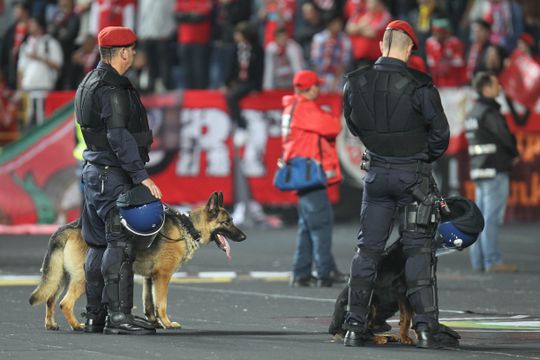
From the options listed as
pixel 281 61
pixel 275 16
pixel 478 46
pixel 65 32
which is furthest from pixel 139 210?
pixel 65 32

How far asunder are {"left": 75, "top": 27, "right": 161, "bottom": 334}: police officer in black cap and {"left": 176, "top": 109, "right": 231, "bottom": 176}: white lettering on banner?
37.5 ft

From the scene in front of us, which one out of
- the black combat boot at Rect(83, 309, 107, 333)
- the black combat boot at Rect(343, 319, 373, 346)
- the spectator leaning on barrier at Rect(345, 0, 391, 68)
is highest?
the spectator leaning on barrier at Rect(345, 0, 391, 68)

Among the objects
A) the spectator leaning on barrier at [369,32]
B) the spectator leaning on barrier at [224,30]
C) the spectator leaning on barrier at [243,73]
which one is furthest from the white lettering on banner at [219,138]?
the spectator leaning on barrier at [369,32]

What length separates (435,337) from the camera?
10016 mm

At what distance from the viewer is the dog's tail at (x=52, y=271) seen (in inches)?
440

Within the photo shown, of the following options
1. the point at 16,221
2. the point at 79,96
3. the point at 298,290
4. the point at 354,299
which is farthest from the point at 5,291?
the point at 16,221

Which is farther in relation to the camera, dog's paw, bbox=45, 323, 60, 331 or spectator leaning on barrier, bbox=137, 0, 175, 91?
spectator leaning on barrier, bbox=137, 0, 175, 91

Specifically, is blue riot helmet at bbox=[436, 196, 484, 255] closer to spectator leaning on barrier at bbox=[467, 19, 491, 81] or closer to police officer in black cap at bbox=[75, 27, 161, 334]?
police officer in black cap at bbox=[75, 27, 161, 334]

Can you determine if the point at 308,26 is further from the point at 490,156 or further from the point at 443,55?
the point at 490,156

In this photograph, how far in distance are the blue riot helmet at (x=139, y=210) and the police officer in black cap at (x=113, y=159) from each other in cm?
8

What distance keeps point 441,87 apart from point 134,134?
40.7 feet

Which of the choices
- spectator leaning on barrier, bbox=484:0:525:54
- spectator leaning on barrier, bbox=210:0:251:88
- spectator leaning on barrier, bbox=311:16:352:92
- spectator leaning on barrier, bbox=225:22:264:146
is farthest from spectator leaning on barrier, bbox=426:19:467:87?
spectator leaning on barrier, bbox=210:0:251:88

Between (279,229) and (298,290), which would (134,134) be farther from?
(279,229)

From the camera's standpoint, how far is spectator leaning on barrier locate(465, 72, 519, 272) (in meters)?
16.6
